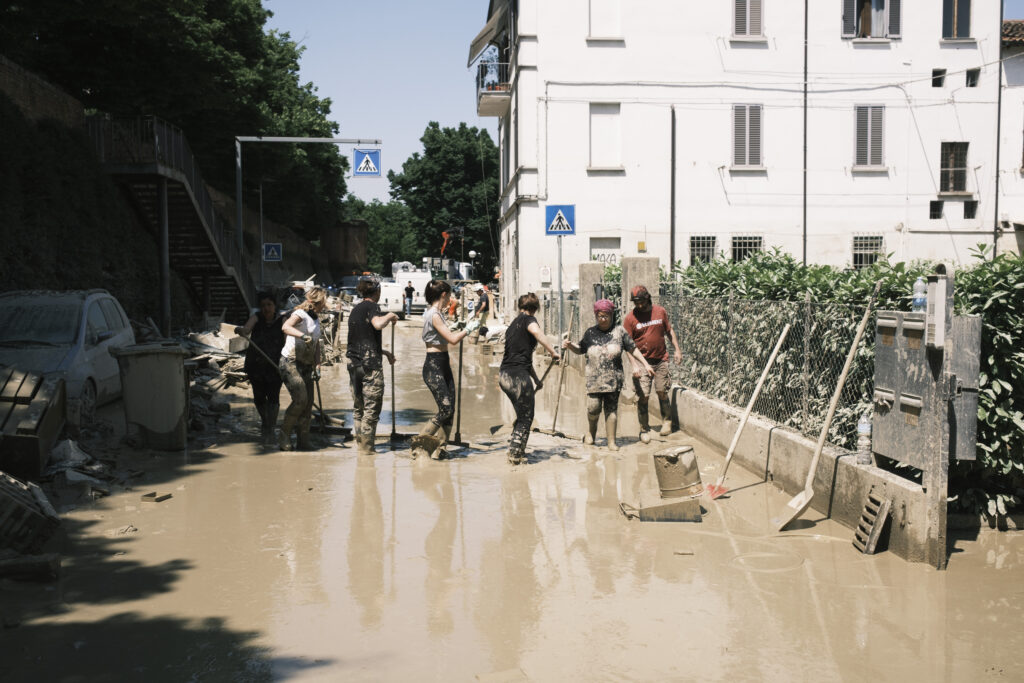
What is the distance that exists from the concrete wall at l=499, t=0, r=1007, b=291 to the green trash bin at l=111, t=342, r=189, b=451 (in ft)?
68.3

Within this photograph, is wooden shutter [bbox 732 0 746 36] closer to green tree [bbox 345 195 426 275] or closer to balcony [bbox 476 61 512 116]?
balcony [bbox 476 61 512 116]

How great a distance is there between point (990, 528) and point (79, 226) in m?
17.0

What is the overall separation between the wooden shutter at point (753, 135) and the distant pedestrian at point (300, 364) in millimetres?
23011

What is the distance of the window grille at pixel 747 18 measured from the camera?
30312mm

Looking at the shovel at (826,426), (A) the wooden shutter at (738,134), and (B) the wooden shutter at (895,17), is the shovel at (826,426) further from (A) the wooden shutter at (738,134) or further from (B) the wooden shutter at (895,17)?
(B) the wooden shutter at (895,17)

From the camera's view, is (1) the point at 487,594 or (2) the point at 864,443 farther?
(2) the point at 864,443

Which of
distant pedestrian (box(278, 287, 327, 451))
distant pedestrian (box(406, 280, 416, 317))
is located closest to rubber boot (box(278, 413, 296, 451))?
Answer: distant pedestrian (box(278, 287, 327, 451))

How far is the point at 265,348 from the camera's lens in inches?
445

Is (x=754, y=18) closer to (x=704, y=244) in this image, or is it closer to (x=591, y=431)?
(x=704, y=244)

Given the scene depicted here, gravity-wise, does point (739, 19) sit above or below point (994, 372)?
above

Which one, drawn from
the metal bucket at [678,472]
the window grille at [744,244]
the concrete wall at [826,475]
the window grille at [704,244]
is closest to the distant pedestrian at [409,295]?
the window grille at [704,244]

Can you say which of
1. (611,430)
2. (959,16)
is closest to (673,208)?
(959,16)

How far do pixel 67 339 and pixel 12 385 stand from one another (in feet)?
11.3

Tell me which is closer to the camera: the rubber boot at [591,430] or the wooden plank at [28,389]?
the wooden plank at [28,389]
